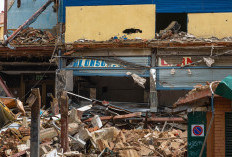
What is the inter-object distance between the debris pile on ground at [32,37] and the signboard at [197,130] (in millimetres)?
12720

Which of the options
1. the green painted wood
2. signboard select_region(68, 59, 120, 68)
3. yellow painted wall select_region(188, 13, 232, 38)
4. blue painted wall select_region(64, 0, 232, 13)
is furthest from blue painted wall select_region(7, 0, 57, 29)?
the green painted wood

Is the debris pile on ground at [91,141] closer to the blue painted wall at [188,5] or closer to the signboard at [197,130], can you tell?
the signboard at [197,130]

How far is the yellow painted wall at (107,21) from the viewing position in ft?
56.6

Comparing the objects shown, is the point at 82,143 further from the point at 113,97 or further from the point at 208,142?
the point at 113,97

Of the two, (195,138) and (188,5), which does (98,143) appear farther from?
(188,5)

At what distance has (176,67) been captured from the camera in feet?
54.7

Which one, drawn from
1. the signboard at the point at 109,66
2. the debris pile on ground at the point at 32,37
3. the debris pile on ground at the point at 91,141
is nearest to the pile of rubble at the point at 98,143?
the debris pile on ground at the point at 91,141

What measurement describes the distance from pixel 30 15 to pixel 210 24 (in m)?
12.3

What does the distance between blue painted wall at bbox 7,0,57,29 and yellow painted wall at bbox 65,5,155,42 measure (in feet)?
17.4

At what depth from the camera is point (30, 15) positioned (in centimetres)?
2323

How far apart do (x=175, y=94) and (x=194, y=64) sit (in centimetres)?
319

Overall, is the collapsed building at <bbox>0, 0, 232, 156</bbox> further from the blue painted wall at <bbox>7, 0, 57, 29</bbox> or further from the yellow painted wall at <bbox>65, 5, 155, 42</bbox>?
the blue painted wall at <bbox>7, 0, 57, 29</bbox>

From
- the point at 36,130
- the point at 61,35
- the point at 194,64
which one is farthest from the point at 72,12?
the point at 36,130

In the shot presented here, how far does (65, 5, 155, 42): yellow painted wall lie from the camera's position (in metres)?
17.3
